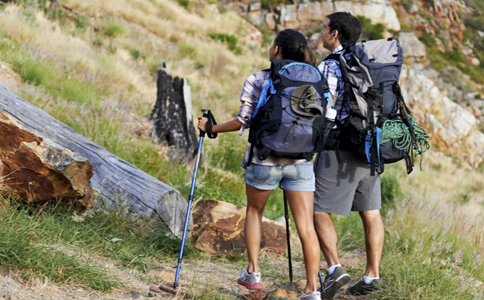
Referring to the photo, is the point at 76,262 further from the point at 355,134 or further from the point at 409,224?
the point at 409,224

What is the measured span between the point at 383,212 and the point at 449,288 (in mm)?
4081

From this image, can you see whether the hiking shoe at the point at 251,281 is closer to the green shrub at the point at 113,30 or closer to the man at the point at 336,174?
the man at the point at 336,174

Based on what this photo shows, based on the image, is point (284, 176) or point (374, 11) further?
point (374, 11)

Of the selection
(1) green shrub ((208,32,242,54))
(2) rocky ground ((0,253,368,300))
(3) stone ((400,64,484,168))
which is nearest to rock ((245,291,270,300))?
(2) rocky ground ((0,253,368,300))

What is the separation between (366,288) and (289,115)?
166cm

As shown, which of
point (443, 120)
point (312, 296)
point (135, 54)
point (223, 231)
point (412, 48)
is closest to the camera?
point (312, 296)

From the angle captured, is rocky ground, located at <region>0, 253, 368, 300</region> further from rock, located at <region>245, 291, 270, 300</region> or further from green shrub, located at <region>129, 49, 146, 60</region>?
green shrub, located at <region>129, 49, 146, 60</region>

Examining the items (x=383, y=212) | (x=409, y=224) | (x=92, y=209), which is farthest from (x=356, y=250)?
(x=92, y=209)

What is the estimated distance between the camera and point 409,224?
610 cm

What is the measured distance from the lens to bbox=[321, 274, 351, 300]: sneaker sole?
12.9ft

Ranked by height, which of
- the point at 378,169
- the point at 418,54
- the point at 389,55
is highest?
the point at 389,55

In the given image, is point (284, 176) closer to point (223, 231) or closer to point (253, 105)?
point (253, 105)

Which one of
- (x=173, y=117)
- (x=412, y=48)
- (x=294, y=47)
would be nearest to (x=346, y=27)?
(x=294, y=47)

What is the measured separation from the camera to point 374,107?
3.97m
